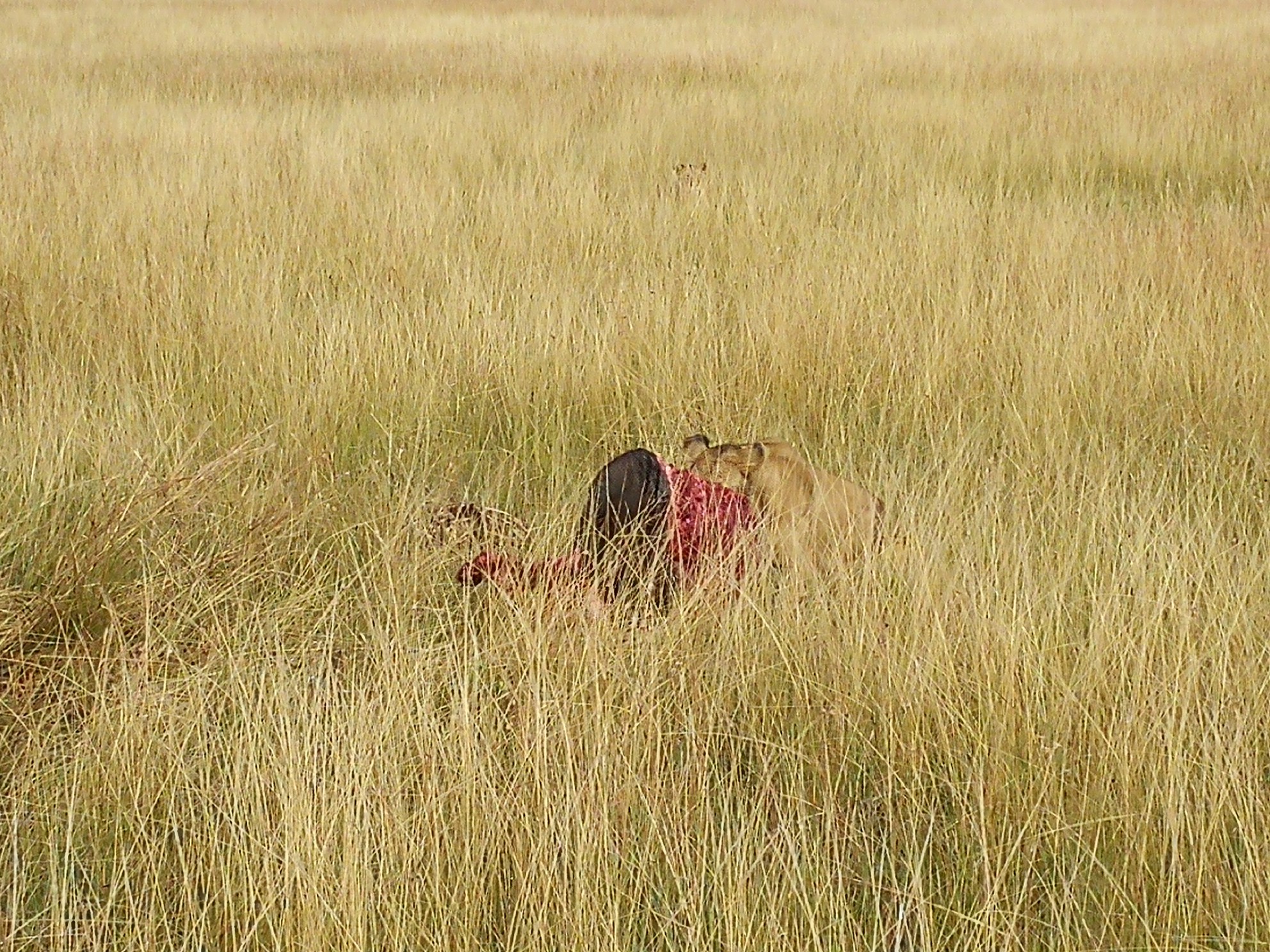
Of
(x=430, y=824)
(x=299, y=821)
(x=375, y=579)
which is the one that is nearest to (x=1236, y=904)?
(x=430, y=824)

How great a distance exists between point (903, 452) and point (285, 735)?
4.98ft

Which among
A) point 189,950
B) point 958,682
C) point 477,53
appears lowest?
point 189,950

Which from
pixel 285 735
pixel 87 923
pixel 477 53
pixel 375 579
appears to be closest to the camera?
pixel 87 923

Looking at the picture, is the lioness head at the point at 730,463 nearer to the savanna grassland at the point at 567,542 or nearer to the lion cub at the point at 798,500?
the lion cub at the point at 798,500

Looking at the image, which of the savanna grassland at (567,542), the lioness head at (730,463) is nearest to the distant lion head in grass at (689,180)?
the savanna grassland at (567,542)

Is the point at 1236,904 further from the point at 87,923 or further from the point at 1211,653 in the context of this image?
the point at 87,923

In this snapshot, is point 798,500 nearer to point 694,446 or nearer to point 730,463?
point 730,463

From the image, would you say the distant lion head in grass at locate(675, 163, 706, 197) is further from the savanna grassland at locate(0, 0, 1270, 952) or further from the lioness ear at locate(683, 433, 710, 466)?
the lioness ear at locate(683, 433, 710, 466)

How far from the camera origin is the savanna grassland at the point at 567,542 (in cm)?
137

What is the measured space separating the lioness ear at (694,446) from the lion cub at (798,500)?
0.06 m

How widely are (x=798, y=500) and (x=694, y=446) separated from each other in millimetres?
513

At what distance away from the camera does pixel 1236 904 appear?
53.1 inches

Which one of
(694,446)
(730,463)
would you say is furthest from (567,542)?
(694,446)

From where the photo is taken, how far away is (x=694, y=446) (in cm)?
270
